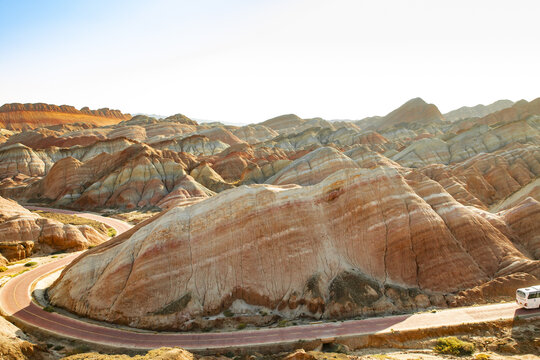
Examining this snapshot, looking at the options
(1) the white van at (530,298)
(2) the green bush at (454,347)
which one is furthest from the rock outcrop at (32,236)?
(1) the white van at (530,298)

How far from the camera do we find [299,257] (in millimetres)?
32656

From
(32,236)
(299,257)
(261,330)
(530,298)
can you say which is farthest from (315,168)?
(261,330)

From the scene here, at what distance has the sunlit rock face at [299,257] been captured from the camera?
99.5 feet

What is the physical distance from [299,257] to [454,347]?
1332 cm

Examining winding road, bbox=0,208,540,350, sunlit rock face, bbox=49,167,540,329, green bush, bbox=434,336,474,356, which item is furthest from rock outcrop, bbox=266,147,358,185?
green bush, bbox=434,336,474,356

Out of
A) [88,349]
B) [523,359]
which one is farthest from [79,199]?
[523,359]

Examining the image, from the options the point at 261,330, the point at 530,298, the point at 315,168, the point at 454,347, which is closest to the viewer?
the point at 454,347

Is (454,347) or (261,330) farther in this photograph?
(261,330)

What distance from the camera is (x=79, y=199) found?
8869 centimetres

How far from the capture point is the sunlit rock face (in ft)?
99.5

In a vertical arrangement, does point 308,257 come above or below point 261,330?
above

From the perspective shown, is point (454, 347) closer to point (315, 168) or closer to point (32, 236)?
point (32, 236)

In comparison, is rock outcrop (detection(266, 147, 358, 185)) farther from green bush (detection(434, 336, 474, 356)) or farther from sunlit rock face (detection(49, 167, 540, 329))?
green bush (detection(434, 336, 474, 356))

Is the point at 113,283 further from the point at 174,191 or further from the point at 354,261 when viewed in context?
the point at 174,191
